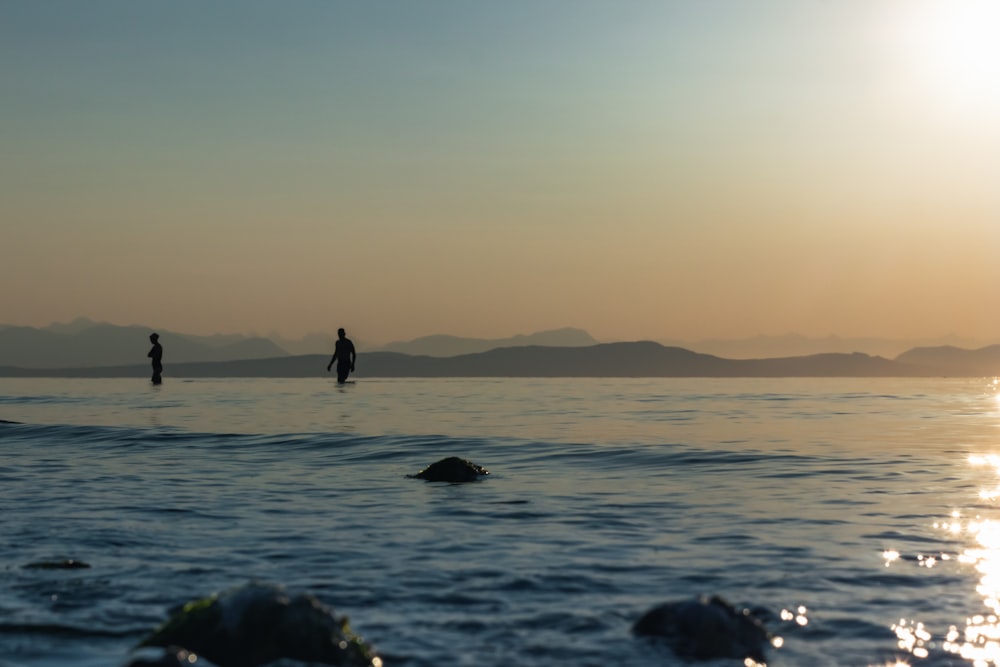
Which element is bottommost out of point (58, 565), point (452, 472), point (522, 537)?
point (58, 565)

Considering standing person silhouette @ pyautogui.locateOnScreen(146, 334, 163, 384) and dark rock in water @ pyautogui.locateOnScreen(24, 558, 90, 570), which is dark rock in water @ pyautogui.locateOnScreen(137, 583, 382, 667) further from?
standing person silhouette @ pyautogui.locateOnScreen(146, 334, 163, 384)

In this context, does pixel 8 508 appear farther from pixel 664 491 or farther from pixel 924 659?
pixel 924 659

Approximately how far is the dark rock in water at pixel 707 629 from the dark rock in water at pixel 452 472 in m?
9.07

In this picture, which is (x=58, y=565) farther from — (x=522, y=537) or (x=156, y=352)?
(x=156, y=352)

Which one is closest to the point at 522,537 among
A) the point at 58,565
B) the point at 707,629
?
the point at 707,629

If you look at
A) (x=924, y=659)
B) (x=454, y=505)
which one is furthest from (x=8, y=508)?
(x=924, y=659)

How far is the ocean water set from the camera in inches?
288

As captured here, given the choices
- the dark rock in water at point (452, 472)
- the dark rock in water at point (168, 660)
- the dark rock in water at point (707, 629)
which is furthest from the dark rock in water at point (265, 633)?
the dark rock in water at point (452, 472)

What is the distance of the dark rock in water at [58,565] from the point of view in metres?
9.54

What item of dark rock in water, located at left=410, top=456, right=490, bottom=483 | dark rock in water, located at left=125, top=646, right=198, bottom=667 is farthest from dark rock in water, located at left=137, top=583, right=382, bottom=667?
dark rock in water, located at left=410, top=456, right=490, bottom=483

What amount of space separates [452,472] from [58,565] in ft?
24.3

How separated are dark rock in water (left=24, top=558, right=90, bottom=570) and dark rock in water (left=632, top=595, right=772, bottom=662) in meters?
5.19

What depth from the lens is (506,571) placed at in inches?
364

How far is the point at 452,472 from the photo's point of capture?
1625cm
